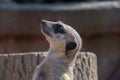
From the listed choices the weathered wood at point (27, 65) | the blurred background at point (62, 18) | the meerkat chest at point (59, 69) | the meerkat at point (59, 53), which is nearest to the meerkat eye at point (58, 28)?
the meerkat at point (59, 53)

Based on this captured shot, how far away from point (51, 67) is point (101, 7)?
4348mm

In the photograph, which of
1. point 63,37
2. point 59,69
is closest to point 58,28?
point 63,37

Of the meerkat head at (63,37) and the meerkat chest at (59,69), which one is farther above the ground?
the meerkat head at (63,37)

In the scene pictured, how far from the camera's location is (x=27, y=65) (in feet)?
16.0

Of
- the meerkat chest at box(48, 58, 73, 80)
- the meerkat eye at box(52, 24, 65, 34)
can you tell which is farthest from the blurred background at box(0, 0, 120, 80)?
the meerkat chest at box(48, 58, 73, 80)

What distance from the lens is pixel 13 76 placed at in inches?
193

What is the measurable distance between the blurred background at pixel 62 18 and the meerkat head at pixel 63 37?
3823 millimetres

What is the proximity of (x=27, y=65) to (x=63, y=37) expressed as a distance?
0.46 m

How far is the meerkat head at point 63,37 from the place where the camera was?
447 cm

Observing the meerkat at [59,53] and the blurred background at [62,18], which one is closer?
the meerkat at [59,53]

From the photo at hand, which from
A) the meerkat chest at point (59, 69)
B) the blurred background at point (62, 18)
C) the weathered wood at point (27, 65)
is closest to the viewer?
the meerkat chest at point (59, 69)

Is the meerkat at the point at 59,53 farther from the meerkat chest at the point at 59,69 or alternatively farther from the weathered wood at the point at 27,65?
the weathered wood at the point at 27,65

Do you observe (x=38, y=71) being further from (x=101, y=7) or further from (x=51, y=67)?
(x=101, y=7)

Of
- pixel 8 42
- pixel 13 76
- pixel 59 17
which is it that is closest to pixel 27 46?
pixel 8 42
